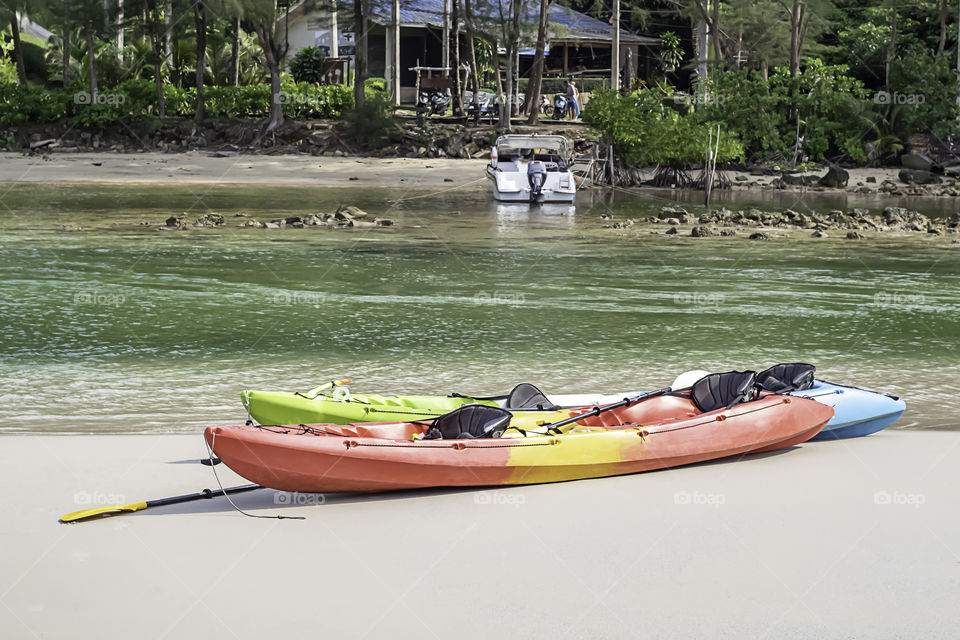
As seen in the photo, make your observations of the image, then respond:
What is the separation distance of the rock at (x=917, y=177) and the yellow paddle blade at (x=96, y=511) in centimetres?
3114

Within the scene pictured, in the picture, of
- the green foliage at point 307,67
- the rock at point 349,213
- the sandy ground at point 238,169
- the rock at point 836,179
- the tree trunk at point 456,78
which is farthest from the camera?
the green foliage at point 307,67

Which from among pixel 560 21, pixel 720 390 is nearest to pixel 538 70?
pixel 560 21

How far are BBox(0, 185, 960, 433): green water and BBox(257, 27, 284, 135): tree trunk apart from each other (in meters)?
13.4

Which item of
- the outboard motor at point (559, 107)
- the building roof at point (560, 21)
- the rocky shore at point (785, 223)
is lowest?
the rocky shore at point (785, 223)

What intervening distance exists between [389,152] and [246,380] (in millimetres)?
26227

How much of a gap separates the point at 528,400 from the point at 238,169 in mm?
26655

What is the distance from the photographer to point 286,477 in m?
7.50

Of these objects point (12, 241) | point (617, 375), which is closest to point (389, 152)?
point (12, 241)

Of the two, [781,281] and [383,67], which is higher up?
[383,67]

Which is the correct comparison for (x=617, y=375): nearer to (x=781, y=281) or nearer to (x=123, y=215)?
(x=781, y=281)

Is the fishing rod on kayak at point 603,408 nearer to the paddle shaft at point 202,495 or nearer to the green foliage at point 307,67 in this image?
the paddle shaft at point 202,495

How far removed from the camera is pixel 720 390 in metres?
9.18

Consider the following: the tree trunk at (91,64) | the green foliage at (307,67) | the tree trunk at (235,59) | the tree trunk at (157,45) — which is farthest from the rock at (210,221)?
the green foliage at (307,67)

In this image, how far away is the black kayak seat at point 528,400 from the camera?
29.6ft
